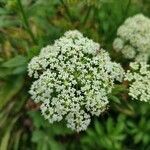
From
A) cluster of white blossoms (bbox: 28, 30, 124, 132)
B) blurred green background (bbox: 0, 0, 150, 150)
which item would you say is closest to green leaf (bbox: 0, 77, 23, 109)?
blurred green background (bbox: 0, 0, 150, 150)

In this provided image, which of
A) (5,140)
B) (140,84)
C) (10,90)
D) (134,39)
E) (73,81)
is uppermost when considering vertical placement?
(134,39)

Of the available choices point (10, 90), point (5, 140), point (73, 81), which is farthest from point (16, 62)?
point (73, 81)

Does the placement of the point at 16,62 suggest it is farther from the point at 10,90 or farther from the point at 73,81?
the point at 73,81

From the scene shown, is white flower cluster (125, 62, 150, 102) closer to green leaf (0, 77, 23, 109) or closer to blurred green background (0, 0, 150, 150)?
blurred green background (0, 0, 150, 150)

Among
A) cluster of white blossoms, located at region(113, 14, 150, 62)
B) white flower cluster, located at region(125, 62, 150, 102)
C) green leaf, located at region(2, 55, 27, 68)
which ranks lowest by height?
white flower cluster, located at region(125, 62, 150, 102)

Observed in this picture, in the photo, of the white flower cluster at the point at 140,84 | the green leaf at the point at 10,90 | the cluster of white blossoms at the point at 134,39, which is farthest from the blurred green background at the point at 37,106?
the white flower cluster at the point at 140,84

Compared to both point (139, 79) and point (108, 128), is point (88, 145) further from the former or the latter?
point (139, 79)

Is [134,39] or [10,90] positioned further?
[10,90]
